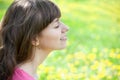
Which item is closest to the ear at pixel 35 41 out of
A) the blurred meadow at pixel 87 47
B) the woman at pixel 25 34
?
the woman at pixel 25 34

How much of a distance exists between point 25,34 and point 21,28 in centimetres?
5

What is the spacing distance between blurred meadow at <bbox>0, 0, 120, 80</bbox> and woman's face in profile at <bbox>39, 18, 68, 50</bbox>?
2.31 m

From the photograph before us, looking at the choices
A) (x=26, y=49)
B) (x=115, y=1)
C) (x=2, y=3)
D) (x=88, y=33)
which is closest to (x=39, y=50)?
(x=26, y=49)

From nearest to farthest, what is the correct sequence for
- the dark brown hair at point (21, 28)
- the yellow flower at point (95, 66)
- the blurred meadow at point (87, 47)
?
the dark brown hair at point (21, 28)
the blurred meadow at point (87, 47)
the yellow flower at point (95, 66)

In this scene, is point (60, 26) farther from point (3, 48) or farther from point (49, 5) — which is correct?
point (3, 48)

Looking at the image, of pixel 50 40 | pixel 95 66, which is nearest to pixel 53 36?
pixel 50 40

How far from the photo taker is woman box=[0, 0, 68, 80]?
346 centimetres

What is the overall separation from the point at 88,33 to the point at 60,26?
549cm

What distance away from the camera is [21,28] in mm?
3457

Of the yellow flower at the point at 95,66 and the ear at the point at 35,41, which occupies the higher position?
the ear at the point at 35,41

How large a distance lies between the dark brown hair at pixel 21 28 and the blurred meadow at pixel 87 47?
7.89 ft

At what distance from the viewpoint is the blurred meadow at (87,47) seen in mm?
6246

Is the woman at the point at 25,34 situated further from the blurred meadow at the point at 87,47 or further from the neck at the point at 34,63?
the blurred meadow at the point at 87,47

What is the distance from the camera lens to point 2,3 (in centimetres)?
1130
